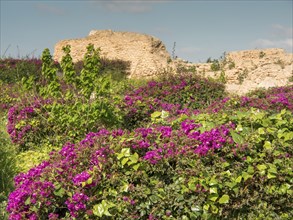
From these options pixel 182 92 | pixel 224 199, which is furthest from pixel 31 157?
pixel 182 92

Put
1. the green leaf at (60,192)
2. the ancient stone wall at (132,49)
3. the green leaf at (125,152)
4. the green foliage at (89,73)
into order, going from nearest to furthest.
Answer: the green leaf at (60,192) → the green leaf at (125,152) → the green foliage at (89,73) → the ancient stone wall at (132,49)

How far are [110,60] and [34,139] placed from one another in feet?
48.0

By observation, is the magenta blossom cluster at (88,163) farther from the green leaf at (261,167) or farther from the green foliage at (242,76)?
the green foliage at (242,76)

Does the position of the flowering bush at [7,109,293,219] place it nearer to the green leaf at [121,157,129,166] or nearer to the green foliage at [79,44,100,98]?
the green leaf at [121,157,129,166]

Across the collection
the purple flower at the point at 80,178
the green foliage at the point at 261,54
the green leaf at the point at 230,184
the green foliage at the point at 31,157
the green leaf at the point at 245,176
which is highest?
the green foliage at the point at 261,54

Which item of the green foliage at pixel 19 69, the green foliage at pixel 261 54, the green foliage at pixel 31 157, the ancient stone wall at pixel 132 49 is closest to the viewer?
the green foliage at pixel 31 157

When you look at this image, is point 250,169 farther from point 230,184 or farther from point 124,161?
point 124,161

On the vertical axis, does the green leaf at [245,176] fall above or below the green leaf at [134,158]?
below

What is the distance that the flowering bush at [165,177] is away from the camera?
3996 mm

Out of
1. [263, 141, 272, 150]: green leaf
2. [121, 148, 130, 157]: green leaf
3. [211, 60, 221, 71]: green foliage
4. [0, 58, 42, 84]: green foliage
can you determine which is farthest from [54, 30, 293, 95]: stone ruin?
[121, 148, 130, 157]: green leaf

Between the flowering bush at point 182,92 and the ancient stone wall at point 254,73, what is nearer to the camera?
the flowering bush at point 182,92

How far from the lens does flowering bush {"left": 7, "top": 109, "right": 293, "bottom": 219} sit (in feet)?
13.1

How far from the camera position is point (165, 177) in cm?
435

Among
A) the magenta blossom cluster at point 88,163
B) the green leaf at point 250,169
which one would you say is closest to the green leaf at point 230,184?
the green leaf at point 250,169
